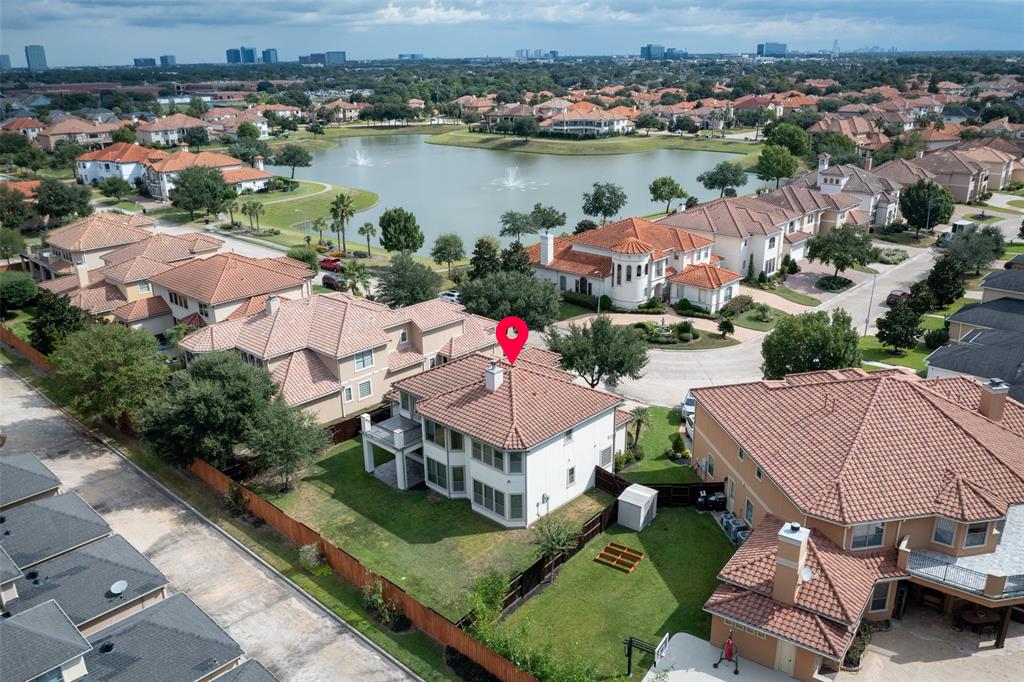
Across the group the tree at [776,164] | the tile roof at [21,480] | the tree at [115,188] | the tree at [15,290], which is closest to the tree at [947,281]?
the tree at [776,164]

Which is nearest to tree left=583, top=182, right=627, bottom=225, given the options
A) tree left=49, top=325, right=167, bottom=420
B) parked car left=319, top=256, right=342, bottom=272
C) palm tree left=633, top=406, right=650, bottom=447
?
parked car left=319, top=256, right=342, bottom=272

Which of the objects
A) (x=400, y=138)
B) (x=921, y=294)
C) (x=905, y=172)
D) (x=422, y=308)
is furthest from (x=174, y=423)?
(x=400, y=138)

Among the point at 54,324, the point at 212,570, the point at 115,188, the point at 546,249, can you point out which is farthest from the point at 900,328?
the point at 115,188

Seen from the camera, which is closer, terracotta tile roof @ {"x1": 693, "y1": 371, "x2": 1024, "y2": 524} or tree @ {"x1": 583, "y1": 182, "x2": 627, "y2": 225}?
terracotta tile roof @ {"x1": 693, "y1": 371, "x2": 1024, "y2": 524}

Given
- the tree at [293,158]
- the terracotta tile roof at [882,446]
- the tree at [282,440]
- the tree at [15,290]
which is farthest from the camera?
the tree at [293,158]

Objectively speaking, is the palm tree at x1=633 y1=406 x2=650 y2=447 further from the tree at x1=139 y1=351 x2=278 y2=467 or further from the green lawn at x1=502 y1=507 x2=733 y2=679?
the tree at x1=139 y1=351 x2=278 y2=467

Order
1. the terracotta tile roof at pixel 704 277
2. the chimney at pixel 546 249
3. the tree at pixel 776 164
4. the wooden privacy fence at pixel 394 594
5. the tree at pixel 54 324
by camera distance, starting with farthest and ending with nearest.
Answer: the tree at pixel 776 164, the chimney at pixel 546 249, the terracotta tile roof at pixel 704 277, the tree at pixel 54 324, the wooden privacy fence at pixel 394 594

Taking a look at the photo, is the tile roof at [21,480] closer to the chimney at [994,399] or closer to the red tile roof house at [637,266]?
the chimney at [994,399]
